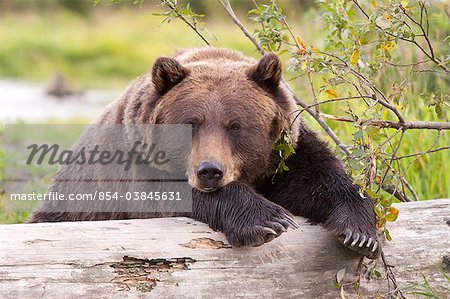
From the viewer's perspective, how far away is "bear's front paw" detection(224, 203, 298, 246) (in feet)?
12.6

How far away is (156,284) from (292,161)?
1314mm

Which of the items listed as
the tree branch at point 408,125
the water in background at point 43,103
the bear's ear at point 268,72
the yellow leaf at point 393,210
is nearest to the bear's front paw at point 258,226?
the yellow leaf at point 393,210

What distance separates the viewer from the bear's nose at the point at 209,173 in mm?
4055

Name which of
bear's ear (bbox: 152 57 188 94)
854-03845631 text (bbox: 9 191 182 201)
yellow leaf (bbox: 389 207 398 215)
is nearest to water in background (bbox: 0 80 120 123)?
854-03845631 text (bbox: 9 191 182 201)

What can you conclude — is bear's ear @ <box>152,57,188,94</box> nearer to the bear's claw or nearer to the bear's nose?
the bear's nose

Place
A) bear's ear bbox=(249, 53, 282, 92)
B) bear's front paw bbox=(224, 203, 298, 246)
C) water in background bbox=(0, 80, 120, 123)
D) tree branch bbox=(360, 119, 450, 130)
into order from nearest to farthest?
bear's front paw bbox=(224, 203, 298, 246) → tree branch bbox=(360, 119, 450, 130) → bear's ear bbox=(249, 53, 282, 92) → water in background bbox=(0, 80, 120, 123)

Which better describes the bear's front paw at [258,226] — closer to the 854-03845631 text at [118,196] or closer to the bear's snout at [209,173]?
the bear's snout at [209,173]

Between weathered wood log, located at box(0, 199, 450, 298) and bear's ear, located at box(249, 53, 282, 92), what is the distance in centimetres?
88

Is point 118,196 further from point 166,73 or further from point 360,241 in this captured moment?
point 360,241

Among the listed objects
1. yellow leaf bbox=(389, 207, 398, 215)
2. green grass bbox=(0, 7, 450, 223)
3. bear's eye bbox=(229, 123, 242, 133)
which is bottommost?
yellow leaf bbox=(389, 207, 398, 215)

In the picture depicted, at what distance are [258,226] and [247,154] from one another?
0.63m

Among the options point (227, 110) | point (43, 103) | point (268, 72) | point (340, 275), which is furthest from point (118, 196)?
point (43, 103)

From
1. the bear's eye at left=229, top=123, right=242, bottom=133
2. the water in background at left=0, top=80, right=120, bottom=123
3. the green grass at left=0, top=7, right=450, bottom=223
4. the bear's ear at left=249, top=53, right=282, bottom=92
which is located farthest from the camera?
the green grass at left=0, top=7, right=450, bottom=223

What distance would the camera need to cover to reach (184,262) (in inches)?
149
